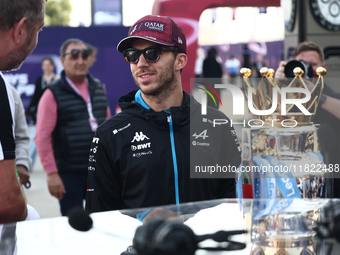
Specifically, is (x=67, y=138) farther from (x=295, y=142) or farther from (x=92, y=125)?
(x=295, y=142)

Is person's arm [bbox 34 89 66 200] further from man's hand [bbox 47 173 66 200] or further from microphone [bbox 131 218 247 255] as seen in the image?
microphone [bbox 131 218 247 255]

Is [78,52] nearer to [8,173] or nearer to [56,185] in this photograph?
[56,185]

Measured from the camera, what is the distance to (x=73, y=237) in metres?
1.16

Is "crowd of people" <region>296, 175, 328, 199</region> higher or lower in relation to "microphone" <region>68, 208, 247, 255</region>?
lower

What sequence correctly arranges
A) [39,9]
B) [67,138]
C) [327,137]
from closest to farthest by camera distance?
[39,9], [327,137], [67,138]

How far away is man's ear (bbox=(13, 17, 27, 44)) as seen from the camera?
5.08 feet

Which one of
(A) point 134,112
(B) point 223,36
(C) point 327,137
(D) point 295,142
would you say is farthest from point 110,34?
(D) point 295,142

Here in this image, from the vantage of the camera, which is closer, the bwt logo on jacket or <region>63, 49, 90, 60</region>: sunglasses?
the bwt logo on jacket

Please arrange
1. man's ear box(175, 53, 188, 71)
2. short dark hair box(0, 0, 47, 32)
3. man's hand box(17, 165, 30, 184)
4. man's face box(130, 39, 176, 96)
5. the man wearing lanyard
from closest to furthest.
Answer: short dark hair box(0, 0, 47, 32) < man's face box(130, 39, 176, 96) < man's ear box(175, 53, 188, 71) < man's hand box(17, 165, 30, 184) < the man wearing lanyard

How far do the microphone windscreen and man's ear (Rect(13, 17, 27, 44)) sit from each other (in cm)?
89

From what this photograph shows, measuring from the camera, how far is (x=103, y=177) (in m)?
1.88

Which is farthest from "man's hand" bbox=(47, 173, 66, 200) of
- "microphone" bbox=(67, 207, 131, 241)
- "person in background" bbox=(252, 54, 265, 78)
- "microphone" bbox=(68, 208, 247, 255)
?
"person in background" bbox=(252, 54, 265, 78)

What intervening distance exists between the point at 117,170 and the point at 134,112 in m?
0.27

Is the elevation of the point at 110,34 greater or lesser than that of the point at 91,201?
greater
